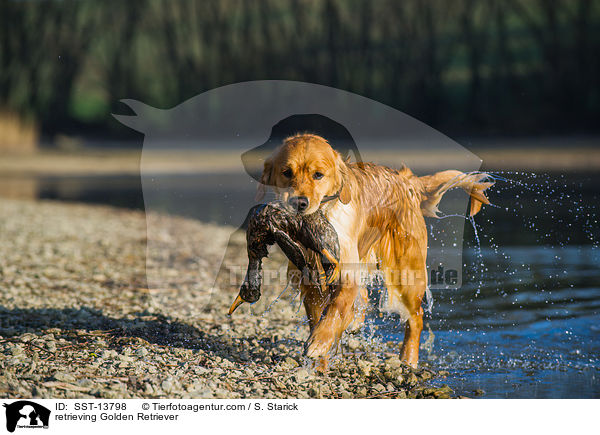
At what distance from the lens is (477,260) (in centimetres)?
812

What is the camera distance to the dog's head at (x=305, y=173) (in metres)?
3.81

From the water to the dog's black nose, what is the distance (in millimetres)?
849

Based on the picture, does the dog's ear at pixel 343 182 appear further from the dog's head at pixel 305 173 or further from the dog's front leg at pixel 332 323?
the dog's front leg at pixel 332 323

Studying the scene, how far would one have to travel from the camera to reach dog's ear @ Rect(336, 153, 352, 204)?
4012 mm

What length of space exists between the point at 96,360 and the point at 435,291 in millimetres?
3573

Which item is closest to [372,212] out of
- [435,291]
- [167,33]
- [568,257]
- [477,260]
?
[435,291]

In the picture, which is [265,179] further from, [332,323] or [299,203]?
[332,323]

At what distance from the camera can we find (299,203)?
3.78 metres

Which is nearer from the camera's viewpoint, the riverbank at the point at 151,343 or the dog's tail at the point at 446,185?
the riverbank at the point at 151,343

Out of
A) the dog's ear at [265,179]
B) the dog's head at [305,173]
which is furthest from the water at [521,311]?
the dog's head at [305,173]

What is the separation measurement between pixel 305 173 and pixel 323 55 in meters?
19.3

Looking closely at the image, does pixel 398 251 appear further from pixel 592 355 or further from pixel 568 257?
pixel 568 257
